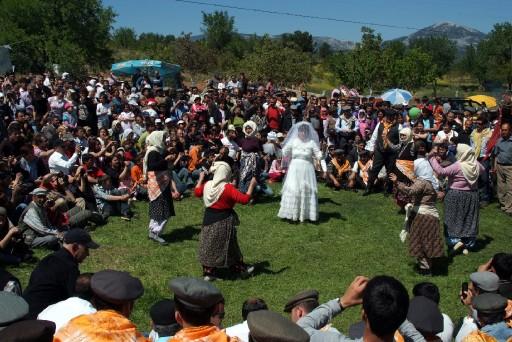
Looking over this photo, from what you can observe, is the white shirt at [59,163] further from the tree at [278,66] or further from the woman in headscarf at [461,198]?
the tree at [278,66]

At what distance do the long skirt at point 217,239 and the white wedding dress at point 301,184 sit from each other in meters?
2.98

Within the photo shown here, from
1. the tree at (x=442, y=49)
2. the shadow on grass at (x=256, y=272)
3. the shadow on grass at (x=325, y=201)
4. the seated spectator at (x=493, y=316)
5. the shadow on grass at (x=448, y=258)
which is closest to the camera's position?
the seated spectator at (x=493, y=316)

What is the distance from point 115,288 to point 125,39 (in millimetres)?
80803

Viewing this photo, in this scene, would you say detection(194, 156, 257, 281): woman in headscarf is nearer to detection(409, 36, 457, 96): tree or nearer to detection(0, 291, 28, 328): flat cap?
detection(0, 291, 28, 328): flat cap

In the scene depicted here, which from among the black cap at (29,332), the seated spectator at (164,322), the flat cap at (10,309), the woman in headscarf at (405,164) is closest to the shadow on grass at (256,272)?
the woman in headscarf at (405,164)

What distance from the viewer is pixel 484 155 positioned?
43.4ft

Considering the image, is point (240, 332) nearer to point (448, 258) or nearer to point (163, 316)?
point (163, 316)

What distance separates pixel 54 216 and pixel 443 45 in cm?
8877

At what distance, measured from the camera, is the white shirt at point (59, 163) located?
10.8 metres

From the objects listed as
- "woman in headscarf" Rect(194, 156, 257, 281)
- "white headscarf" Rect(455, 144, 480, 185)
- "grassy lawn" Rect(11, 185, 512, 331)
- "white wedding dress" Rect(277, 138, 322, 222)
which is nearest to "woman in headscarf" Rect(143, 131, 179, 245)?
"grassy lawn" Rect(11, 185, 512, 331)

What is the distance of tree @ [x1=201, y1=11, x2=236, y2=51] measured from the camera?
84938mm

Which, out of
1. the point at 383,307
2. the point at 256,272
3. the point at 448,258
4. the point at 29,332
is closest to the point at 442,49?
the point at 448,258

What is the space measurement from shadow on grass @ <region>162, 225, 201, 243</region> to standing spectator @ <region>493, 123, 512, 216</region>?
21.3 ft

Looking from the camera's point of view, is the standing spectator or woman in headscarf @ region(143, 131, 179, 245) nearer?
woman in headscarf @ region(143, 131, 179, 245)
